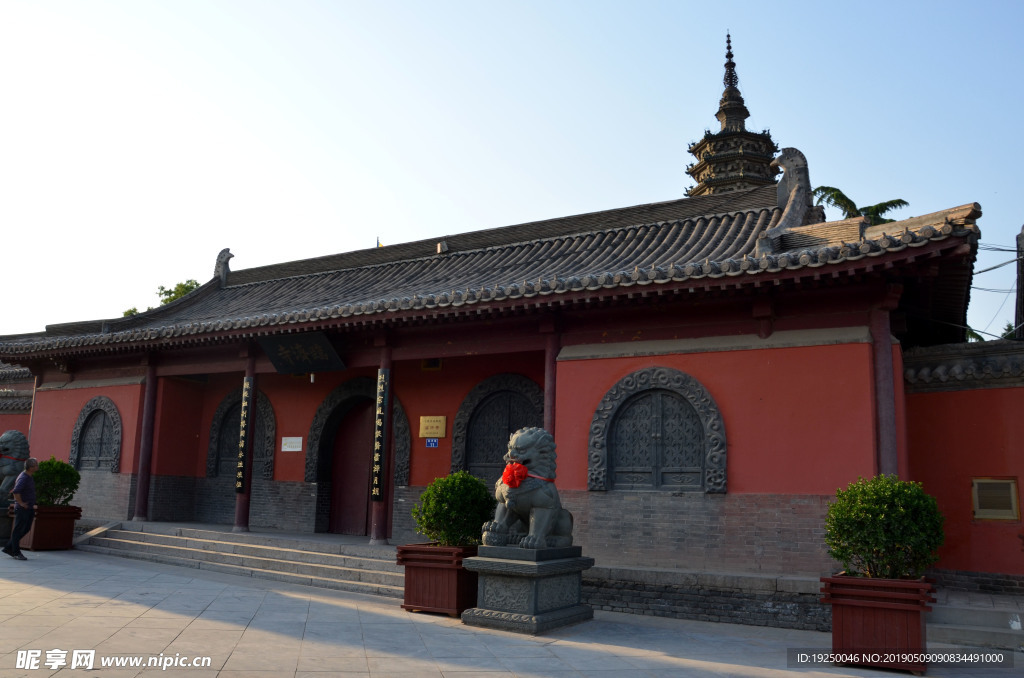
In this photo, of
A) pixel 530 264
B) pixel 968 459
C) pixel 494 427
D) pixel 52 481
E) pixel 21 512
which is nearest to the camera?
pixel 968 459

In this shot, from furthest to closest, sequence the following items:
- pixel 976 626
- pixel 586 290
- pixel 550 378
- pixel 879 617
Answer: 1. pixel 550 378
2. pixel 586 290
3. pixel 976 626
4. pixel 879 617

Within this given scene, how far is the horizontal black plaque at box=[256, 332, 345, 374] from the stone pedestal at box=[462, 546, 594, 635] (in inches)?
186

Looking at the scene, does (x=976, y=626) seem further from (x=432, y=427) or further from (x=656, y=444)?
(x=432, y=427)

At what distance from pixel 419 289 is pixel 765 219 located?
498 cm

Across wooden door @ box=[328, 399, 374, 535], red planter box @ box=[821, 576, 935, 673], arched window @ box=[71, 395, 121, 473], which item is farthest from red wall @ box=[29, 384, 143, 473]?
red planter box @ box=[821, 576, 935, 673]

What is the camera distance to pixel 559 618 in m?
6.51

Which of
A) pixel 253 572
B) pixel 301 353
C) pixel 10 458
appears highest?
pixel 301 353

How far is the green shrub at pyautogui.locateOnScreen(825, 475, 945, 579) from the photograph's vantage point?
5391 mm

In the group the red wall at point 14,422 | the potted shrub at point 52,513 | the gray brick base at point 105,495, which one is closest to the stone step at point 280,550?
the potted shrub at point 52,513

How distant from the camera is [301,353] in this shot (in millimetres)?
10742

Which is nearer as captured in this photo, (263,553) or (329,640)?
(329,640)

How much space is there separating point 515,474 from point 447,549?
99cm

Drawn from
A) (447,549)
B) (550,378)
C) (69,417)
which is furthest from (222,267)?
(447,549)

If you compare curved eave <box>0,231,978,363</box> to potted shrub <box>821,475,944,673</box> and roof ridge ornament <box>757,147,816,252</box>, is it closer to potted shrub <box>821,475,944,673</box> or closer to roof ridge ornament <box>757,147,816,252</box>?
potted shrub <box>821,475,944,673</box>
